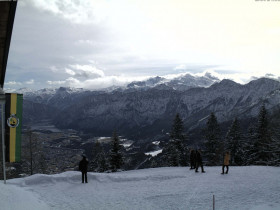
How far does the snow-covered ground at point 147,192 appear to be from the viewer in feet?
35.2

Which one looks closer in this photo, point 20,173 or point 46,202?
point 46,202

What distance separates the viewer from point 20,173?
34406 millimetres

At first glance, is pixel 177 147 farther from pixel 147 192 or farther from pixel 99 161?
pixel 147 192

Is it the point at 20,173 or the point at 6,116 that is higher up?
the point at 6,116

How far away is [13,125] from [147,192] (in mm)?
8966

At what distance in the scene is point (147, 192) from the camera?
43.9 ft

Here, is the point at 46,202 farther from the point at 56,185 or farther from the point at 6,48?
the point at 6,48

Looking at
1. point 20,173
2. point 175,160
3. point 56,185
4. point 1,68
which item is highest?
point 1,68

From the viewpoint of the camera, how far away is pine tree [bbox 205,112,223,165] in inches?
1346

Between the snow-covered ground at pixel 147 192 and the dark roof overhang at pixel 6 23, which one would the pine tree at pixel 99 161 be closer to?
the snow-covered ground at pixel 147 192

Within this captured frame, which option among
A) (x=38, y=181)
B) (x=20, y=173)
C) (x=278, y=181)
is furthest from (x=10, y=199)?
(x=20, y=173)

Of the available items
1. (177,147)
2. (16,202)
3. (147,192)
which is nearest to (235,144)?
(177,147)

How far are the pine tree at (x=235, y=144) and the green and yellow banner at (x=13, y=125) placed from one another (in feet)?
106

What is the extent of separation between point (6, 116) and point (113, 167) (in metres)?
23.2
